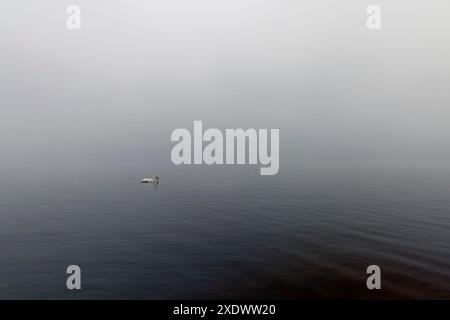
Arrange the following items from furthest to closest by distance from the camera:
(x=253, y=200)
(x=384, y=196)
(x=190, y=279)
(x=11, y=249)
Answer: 1. (x=384, y=196)
2. (x=253, y=200)
3. (x=11, y=249)
4. (x=190, y=279)

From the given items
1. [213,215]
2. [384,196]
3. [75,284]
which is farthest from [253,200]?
[75,284]

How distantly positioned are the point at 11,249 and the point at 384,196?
8065cm

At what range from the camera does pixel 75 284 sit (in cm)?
2609

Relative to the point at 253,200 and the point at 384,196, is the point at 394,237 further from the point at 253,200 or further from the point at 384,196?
the point at 384,196

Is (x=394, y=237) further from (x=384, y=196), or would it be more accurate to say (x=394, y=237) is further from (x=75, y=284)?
(x=384, y=196)

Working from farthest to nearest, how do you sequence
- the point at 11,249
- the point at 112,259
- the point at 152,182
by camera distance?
the point at 152,182 < the point at 11,249 < the point at 112,259

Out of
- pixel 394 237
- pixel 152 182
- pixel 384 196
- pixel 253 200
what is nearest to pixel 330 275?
pixel 394 237

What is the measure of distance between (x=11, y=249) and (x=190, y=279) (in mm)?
23721

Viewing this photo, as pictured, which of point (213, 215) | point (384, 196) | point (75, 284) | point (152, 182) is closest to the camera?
point (75, 284)

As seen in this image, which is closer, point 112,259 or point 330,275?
point 330,275

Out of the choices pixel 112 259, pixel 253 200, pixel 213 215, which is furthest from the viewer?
pixel 253 200
